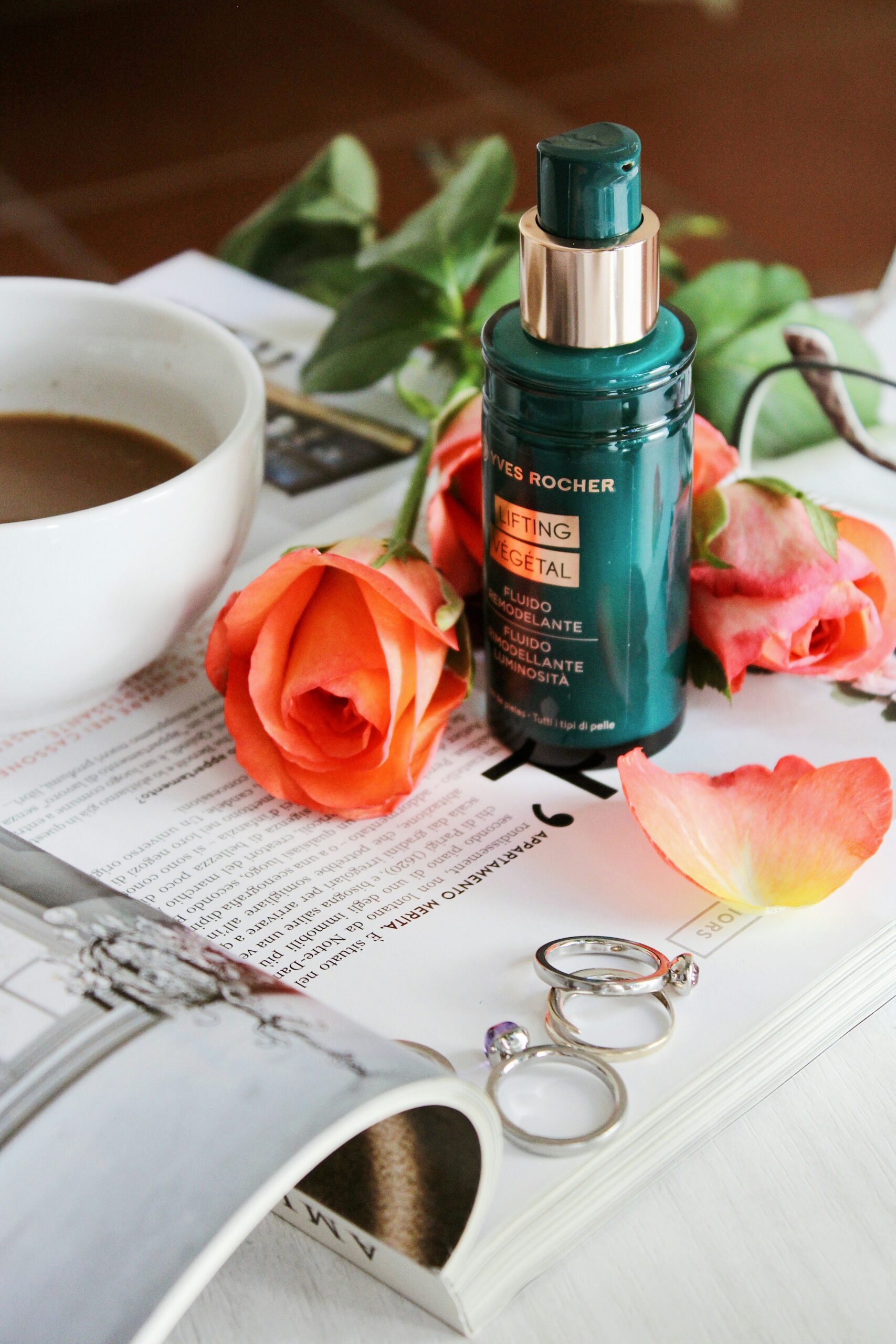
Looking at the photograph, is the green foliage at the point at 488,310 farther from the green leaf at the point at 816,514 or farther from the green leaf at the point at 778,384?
the green leaf at the point at 816,514

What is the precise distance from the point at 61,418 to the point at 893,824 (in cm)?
34

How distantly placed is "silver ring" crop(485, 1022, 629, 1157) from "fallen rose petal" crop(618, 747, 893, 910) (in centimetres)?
7

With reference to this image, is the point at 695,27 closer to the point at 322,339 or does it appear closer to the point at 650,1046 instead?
the point at 322,339

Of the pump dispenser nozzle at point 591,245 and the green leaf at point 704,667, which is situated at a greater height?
the pump dispenser nozzle at point 591,245

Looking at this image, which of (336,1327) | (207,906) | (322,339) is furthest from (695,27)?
(336,1327)

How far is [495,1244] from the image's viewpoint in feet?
1.05

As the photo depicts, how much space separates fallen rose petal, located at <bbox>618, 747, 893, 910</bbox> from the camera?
1.31 feet

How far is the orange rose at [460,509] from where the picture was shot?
49 centimetres

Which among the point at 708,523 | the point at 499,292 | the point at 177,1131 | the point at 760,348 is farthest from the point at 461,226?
the point at 177,1131

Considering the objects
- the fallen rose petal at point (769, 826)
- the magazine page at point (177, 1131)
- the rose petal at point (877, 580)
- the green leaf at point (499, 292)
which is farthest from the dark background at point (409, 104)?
the magazine page at point (177, 1131)

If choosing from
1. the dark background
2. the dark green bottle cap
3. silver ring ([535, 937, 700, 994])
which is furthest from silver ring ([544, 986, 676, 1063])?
the dark background

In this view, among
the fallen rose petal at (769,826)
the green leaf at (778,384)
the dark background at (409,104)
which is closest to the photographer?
the fallen rose petal at (769,826)

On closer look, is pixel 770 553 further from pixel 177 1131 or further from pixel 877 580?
→ pixel 177 1131

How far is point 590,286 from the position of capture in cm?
38
